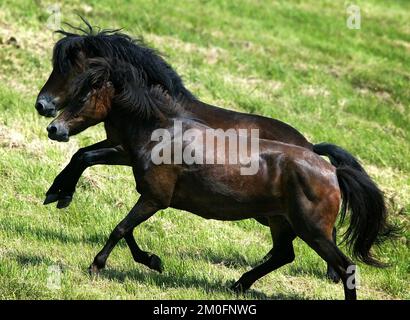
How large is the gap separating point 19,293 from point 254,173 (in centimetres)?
221

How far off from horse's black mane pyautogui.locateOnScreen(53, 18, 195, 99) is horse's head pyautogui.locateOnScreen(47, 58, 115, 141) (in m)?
0.33

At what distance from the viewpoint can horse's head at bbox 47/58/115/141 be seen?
287 inches

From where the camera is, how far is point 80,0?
1934 centimetres

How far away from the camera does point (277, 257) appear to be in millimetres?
7617

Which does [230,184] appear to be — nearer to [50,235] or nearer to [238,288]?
[238,288]

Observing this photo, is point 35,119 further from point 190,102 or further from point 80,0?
point 80,0

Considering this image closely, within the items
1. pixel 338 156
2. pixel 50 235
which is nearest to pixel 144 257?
pixel 50 235

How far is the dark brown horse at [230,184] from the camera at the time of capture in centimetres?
703

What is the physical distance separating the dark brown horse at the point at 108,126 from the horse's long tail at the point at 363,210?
739 millimetres

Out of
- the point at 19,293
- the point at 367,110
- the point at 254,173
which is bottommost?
the point at 367,110

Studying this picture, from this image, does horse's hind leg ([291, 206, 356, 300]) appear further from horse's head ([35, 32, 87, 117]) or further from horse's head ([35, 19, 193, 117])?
horse's head ([35, 32, 87, 117])

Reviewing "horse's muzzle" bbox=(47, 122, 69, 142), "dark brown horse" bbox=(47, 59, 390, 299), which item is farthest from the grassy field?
"horse's muzzle" bbox=(47, 122, 69, 142)

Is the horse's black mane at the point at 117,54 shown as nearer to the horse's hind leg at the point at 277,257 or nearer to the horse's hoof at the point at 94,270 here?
the horse's hind leg at the point at 277,257

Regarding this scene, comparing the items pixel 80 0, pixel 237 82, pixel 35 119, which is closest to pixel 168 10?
pixel 80 0
